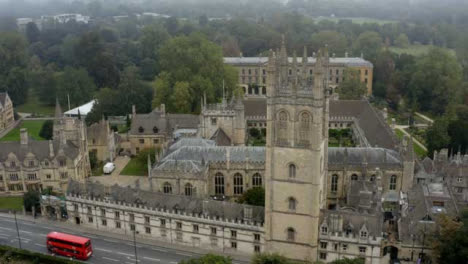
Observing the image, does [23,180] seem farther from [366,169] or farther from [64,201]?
[366,169]

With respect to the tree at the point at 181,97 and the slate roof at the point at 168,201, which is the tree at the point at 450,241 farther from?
the tree at the point at 181,97

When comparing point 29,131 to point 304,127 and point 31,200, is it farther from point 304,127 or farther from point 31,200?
point 304,127

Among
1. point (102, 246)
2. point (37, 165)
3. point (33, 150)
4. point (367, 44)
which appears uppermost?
point (367, 44)

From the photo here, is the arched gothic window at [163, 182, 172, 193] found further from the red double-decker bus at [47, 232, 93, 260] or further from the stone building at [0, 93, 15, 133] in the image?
the stone building at [0, 93, 15, 133]

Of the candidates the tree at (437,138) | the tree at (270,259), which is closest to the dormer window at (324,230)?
the tree at (270,259)

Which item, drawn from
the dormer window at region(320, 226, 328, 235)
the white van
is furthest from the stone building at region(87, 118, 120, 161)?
the dormer window at region(320, 226, 328, 235)

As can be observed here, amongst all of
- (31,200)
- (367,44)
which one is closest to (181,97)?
(31,200)
